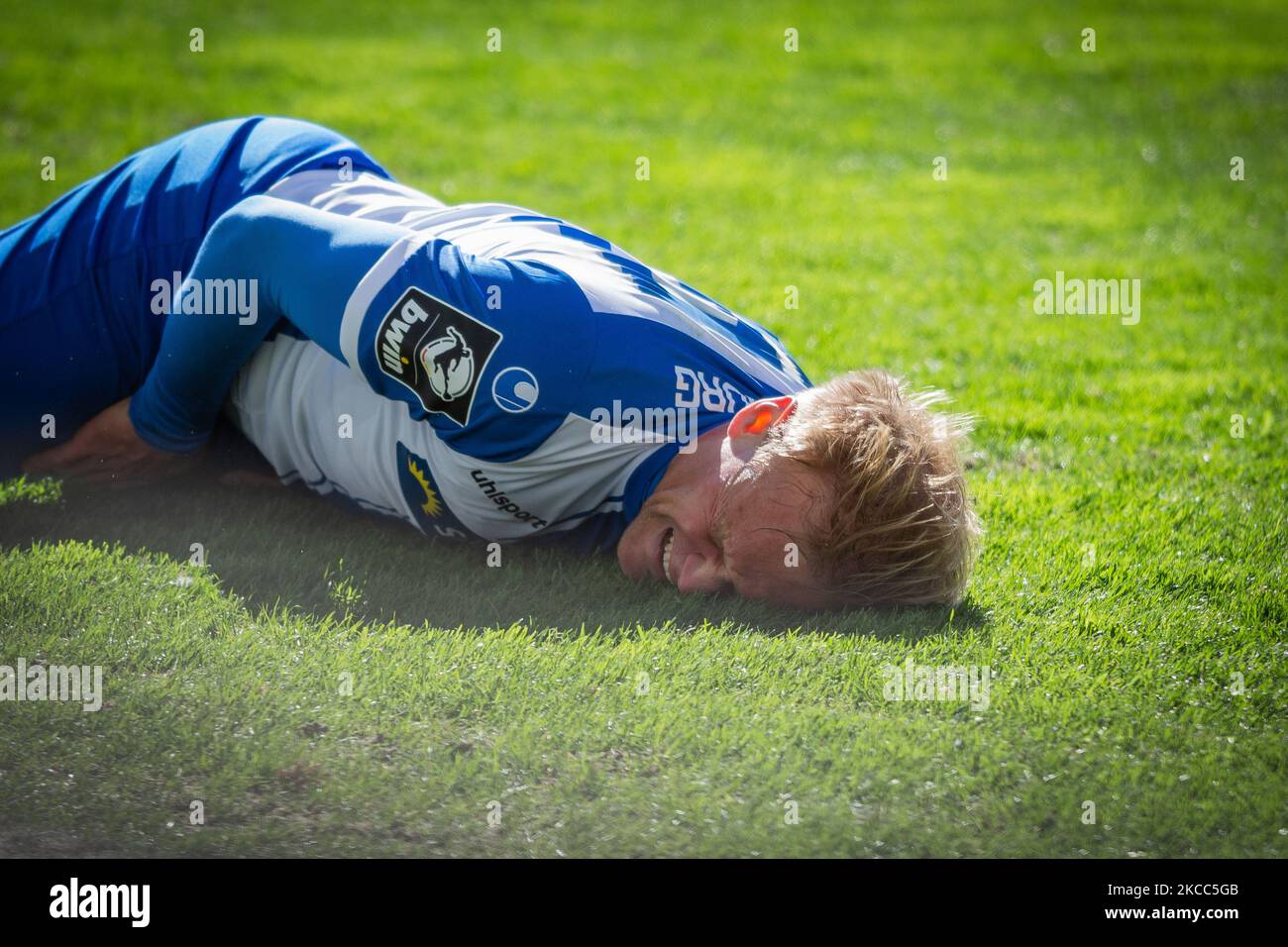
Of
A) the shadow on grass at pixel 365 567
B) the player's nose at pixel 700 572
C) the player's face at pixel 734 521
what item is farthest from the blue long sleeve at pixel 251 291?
the player's nose at pixel 700 572

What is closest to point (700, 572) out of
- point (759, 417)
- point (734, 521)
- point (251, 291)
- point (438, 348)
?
point (734, 521)

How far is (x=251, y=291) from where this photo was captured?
3092mm

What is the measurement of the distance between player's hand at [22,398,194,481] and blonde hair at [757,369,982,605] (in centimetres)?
171

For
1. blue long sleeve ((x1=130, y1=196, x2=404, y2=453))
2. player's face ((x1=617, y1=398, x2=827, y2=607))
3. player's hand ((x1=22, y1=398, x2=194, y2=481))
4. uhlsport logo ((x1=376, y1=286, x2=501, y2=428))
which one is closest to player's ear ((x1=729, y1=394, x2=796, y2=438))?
player's face ((x1=617, y1=398, x2=827, y2=607))

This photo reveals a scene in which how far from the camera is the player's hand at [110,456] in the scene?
3.49 meters

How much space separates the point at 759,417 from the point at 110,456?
1.82 meters

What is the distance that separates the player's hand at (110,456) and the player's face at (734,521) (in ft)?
4.44

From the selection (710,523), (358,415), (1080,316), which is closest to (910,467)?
(710,523)

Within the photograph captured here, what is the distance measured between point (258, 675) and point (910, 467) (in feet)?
4.83

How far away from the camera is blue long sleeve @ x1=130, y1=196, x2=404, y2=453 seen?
2.96 metres

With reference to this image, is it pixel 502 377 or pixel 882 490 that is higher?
pixel 502 377

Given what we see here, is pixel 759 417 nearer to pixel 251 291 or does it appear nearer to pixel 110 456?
pixel 251 291

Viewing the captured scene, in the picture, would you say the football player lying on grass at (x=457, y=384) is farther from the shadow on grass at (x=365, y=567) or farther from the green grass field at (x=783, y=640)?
the green grass field at (x=783, y=640)

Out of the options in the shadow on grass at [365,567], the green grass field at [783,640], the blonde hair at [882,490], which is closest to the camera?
the green grass field at [783,640]
